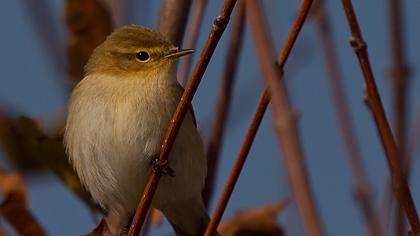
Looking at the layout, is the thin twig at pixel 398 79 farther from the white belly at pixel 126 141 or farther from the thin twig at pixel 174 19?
the thin twig at pixel 174 19

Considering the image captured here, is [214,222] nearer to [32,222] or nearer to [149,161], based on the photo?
[32,222]

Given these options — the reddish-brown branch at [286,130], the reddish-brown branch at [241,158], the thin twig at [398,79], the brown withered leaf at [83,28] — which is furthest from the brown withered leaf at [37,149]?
the reddish-brown branch at [286,130]

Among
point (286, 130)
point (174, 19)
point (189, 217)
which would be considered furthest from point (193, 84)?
point (189, 217)

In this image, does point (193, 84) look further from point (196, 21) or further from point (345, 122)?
point (196, 21)

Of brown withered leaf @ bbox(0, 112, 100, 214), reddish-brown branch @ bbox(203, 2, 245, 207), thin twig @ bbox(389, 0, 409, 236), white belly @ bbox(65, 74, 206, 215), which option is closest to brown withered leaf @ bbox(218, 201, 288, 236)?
reddish-brown branch @ bbox(203, 2, 245, 207)

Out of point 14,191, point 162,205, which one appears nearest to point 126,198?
point 162,205

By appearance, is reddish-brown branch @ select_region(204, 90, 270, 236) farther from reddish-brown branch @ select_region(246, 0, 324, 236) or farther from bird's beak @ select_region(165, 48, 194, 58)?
bird's beak @ select_region(165, 48, 194, 58)
